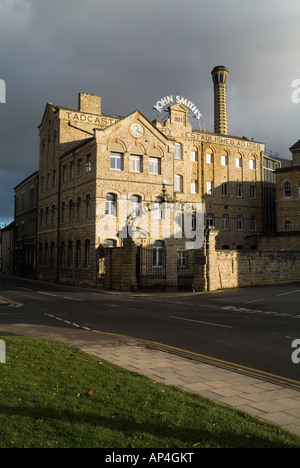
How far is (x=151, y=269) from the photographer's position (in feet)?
108

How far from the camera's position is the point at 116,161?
34.3 meters

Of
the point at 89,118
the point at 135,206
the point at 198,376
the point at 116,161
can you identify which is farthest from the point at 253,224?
the point at 198,376

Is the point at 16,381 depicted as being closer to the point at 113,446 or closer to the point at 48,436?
the point at 48,436

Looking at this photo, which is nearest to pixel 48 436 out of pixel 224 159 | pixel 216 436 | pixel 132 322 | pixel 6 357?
pixel 216 436

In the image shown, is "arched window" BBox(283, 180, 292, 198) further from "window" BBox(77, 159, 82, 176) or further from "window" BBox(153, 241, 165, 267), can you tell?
"window" BBox(77, 159, 82, 176)

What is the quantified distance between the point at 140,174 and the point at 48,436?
105 ft

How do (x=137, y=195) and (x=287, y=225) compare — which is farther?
(x=287, y=225)

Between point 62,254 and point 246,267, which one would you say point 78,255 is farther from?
point 246,267

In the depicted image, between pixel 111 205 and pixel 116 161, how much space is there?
12.7ft

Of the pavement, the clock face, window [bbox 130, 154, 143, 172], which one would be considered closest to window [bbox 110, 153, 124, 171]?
window [bbox 130, 154, 143, 172]

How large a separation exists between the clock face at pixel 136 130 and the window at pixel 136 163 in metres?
1.82

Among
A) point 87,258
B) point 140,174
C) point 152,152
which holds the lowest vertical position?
point 87,258

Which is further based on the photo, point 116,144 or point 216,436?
point 116,144

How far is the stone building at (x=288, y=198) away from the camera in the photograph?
46312mm
